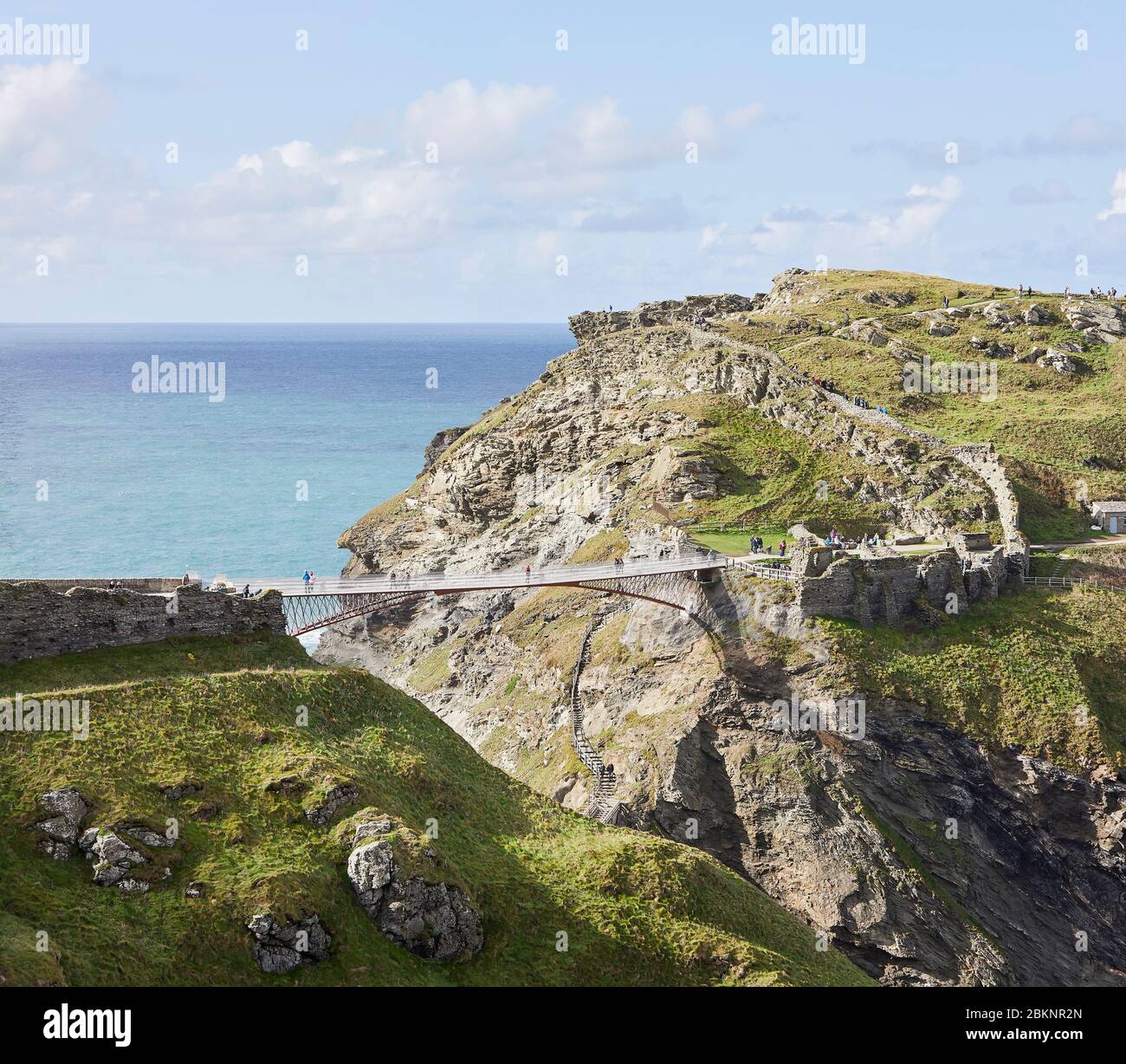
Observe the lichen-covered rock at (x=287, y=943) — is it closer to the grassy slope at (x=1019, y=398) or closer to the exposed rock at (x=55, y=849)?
the exposed rock at (x=55, y=849)

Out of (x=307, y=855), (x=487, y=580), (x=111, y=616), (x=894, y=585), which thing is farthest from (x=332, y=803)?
(x=894, y=585)

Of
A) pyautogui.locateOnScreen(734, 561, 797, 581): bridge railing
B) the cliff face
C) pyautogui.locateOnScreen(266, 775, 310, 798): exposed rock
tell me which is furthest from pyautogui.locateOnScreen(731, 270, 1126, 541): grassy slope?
pyautogui.locateOnScreen(266, 775, 310, 798): exposed rock

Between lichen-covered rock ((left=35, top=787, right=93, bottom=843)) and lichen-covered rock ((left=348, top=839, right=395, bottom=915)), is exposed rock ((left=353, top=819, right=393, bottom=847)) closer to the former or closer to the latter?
lichen-covered rock ((left=348, top=839, right=395, bottom=915))

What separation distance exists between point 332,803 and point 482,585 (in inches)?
932

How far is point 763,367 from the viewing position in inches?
3671

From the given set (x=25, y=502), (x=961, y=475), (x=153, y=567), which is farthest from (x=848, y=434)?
(x=25, y=502)

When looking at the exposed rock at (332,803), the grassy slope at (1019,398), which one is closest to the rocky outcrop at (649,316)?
the grassy slope at (1019,398)

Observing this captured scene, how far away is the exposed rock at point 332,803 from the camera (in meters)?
37.6

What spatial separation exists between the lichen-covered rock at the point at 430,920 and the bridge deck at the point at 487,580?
637 inches

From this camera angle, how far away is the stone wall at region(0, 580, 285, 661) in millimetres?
41312

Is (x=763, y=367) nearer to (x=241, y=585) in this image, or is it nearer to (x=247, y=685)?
(x=241, y=585)

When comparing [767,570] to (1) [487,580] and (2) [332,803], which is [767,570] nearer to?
(1) [487,580]

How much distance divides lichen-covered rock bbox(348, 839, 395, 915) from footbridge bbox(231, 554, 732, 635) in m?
14.2

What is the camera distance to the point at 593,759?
212 feet
